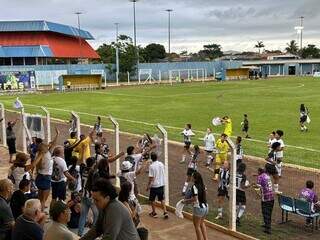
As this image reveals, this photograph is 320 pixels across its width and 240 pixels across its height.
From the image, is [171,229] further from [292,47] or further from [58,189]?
[292,47]

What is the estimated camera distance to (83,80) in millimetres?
64625

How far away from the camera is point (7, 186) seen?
23.0 feet

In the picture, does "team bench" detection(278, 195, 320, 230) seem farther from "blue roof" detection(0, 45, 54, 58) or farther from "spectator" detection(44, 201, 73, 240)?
"blue roof" detection(0, 45, 54, 58)

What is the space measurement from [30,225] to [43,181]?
17.2 feet

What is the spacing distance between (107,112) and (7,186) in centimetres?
2930

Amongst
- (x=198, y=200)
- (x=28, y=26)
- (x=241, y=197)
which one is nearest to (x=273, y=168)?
(x=241, y=197)

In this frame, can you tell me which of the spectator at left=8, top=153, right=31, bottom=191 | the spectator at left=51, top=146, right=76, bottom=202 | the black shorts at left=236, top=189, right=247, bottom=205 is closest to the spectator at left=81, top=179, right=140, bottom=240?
the spectator at left=8, top=153, right=31, bottom=191

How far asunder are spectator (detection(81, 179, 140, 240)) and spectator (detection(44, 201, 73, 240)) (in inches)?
15.5

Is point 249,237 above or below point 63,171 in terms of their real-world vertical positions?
below

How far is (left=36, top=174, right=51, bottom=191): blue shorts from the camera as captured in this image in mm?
10969

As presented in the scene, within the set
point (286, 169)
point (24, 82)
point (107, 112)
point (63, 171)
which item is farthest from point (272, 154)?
point (24, 82)

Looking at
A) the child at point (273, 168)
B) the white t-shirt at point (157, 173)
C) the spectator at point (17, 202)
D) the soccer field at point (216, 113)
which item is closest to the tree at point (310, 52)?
the soccer field at point (216, 113)

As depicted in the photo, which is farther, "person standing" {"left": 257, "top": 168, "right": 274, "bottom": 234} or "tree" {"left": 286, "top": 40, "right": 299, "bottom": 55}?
"tree" {"left": 286, "top": 40, "right": 299, "bottom": 55}

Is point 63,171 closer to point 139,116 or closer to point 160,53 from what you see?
→ point 139,116
